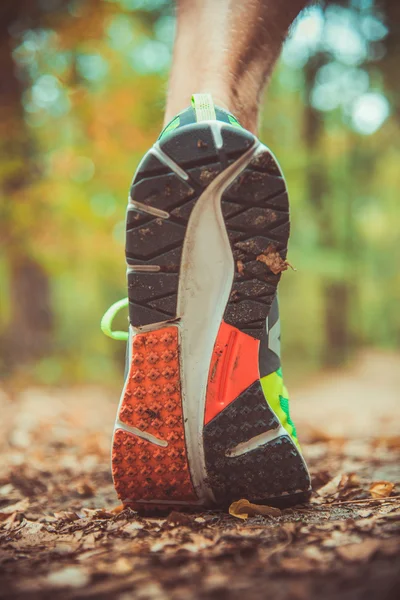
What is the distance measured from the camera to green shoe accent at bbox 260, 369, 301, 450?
49.2 inches

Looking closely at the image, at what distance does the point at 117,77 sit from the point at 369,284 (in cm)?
1126

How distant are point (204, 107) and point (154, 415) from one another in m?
0.71

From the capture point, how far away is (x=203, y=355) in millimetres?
1188

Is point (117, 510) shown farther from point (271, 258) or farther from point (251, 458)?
point (271, 258)

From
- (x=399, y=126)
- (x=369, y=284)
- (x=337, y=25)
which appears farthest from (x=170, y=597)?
(x=369, y=284)

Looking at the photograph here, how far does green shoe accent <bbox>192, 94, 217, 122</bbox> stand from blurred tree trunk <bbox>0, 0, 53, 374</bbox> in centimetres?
441

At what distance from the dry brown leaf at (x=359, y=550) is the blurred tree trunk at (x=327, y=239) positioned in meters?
8.78

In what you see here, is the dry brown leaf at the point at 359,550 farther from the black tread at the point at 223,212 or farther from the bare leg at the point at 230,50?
the bare leg at the point at 230,50

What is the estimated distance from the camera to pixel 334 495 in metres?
1.36

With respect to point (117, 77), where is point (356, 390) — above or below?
below

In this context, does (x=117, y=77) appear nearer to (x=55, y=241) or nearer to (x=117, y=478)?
(x=55, y=241)

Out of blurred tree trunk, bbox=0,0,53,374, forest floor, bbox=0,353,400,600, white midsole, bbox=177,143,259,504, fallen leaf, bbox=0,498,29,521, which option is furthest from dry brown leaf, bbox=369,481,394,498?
blurred tree trunk, bbox=0,0,53,374

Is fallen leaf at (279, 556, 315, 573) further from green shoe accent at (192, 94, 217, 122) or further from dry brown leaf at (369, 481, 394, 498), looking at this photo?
green shoe accent at (192, 94, 217, 122)

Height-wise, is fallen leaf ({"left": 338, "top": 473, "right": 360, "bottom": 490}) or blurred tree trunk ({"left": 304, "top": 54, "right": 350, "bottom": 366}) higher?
blurred tree trunk ({"left": 304, "top": 54, "right": 350, "bottom": 366})
